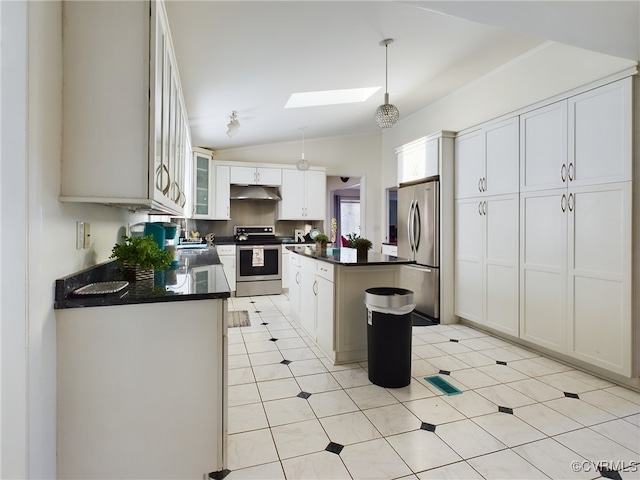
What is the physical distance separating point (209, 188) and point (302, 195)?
5.18ft

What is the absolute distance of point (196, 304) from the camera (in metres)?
1.48

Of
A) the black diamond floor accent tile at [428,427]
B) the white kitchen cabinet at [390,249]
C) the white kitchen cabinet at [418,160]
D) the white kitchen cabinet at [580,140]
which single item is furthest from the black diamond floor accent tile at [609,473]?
the white kitchen cabinet at [390,249]

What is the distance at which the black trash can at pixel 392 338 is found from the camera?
2.40 metres

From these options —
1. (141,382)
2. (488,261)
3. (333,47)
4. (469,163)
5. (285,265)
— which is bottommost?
(141,382)

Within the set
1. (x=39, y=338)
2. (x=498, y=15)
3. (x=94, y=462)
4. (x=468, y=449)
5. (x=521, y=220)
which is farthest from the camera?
(x=521, y=220)

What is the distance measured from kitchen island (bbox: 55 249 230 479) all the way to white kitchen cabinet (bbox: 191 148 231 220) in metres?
3.89

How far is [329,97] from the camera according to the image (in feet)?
13.5

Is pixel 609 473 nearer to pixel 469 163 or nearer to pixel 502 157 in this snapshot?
pixel 502 157

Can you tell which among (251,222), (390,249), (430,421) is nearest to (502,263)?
(430,421)

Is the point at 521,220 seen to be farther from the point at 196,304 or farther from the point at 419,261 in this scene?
the point at 196,304

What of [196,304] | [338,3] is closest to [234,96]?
[338,3]

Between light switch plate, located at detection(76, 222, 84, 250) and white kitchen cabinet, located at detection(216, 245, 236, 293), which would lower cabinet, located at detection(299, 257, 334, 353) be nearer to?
light switch plate, located at detection(76, 222, 84, 250)

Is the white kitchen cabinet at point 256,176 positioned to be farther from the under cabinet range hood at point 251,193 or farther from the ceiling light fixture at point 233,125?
the ceiling light fixture at point 233,125

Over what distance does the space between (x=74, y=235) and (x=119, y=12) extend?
0.98 meters
